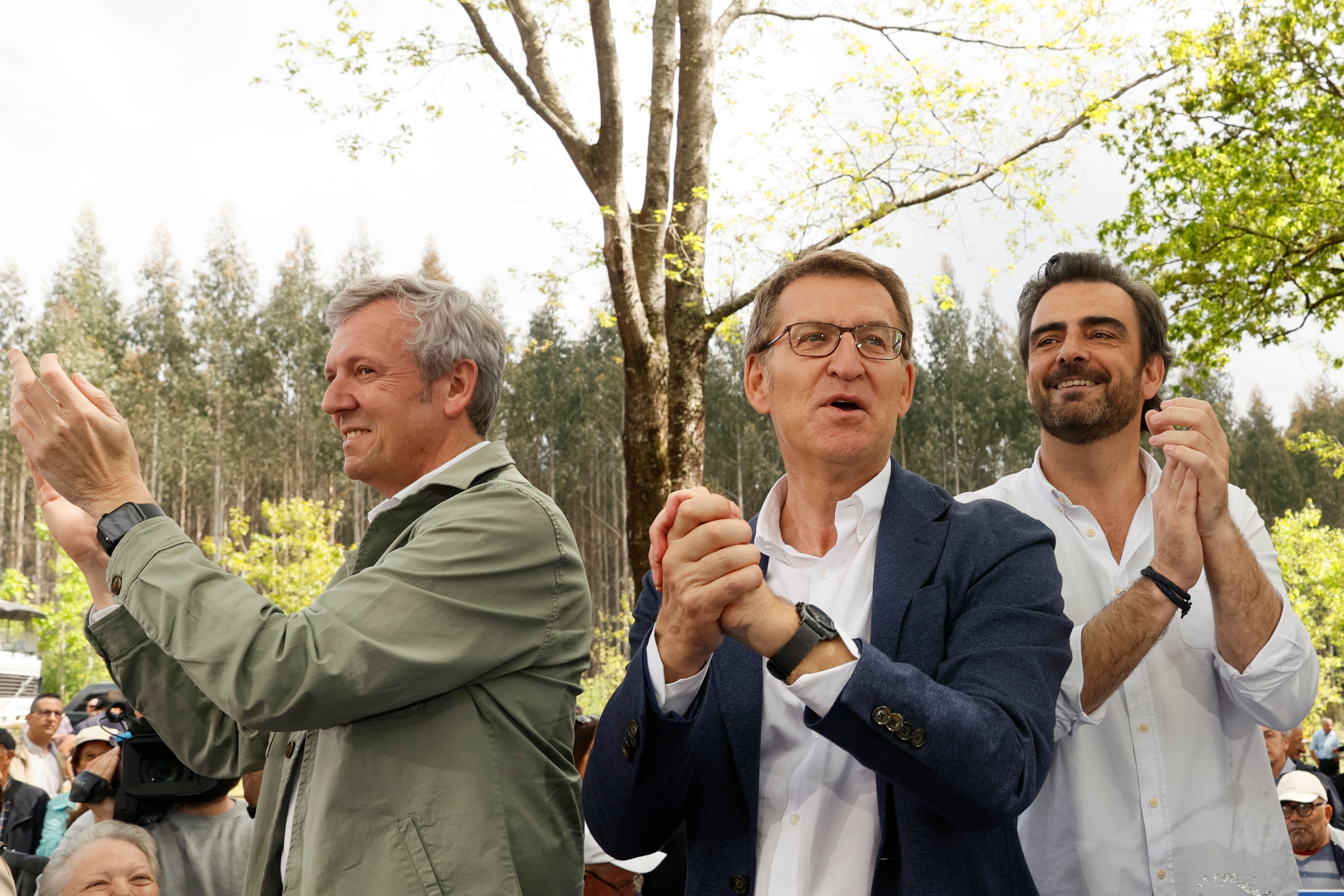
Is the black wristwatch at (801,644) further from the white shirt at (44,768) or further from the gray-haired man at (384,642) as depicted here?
the white shirt at (44,768)

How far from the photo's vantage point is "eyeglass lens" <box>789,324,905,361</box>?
1883 millimetres

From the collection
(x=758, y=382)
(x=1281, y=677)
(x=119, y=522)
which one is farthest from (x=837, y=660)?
(x=119, y=522)

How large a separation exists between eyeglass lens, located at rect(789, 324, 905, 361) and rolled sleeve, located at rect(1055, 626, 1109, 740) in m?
0.60

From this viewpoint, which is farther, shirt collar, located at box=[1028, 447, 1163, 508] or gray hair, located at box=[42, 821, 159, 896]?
gray hair, located at box=[42, 821, 159, 896]


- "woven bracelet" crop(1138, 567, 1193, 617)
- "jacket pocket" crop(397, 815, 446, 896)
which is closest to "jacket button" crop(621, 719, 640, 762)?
"jacket pocket" crop(397, 815, 446, 896)

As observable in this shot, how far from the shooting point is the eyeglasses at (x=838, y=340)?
1.88m

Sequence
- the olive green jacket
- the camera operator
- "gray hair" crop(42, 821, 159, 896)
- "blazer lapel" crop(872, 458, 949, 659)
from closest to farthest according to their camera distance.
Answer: "blazer lapel" crop(872, 458, 949, 659), the olive green jacket, "gray hair" crop(42, 821, 159, 896), the camera operator

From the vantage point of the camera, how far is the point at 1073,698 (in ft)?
6.51

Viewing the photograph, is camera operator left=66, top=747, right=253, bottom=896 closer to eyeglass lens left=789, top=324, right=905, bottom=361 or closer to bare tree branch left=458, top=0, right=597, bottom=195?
eyeglass lens left=789, top=324, right=905, bottom=361

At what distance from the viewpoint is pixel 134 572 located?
1.88 m

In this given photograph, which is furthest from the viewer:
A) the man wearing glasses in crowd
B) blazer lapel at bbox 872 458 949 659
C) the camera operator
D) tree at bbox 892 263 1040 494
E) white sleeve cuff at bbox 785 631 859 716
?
tree at bbox 892 263 1040 494

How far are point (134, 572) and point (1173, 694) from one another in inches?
79.8

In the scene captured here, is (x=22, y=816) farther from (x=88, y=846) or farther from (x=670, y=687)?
(x=670, y=687)

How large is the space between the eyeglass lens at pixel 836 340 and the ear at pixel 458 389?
2.67ft
